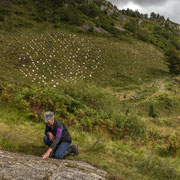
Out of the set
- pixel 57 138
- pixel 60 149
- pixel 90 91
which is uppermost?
pixel 90 91

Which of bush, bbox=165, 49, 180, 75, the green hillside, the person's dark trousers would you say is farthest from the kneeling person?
bush, bbox=165, 49, 180, 75

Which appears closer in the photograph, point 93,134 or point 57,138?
point 57,138

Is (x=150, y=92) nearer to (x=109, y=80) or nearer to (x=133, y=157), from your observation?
(x=109, y=80)

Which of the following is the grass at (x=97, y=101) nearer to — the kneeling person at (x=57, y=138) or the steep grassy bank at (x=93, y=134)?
the steep grassy bank at (x=93, y=134)

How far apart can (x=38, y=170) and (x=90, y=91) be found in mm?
10751

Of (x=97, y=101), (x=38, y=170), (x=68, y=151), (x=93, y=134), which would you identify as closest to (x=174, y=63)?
(x=97, y=101)

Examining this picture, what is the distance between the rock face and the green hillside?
823mm

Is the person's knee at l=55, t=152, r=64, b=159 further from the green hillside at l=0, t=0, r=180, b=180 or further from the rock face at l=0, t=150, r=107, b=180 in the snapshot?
the rock face at l=0, t=150, r=107, b=180

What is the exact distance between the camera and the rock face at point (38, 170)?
3225 mm

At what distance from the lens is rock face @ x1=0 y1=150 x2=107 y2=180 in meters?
3.22

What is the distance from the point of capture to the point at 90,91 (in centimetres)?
1413

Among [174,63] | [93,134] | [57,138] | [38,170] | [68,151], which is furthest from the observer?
[174,63]

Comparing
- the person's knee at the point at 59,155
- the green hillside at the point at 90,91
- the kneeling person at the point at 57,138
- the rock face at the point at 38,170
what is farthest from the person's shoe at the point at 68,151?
the rock face at the point at 38,170

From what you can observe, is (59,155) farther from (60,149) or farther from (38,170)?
(38,170)
